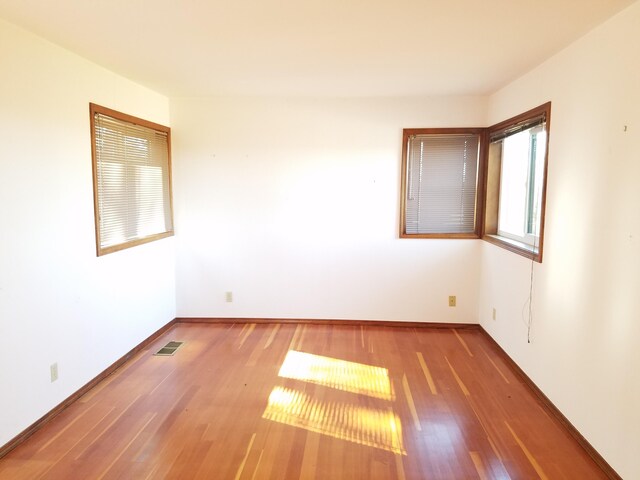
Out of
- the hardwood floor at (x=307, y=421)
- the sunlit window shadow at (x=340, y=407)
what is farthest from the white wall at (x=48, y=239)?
the sunlit window shadow at (x=340, y=407)

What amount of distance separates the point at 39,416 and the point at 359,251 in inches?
117

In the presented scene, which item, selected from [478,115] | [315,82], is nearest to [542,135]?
[478,115]

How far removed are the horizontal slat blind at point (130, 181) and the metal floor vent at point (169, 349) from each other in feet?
3.40

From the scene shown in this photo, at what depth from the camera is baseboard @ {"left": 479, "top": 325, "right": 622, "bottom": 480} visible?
7.02 feet

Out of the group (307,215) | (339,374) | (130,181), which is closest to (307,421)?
(339,374)

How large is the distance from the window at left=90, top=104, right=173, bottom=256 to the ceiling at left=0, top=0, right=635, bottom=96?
0.47 meters

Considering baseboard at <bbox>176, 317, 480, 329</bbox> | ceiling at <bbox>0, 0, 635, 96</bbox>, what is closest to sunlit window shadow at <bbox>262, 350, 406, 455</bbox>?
baseboard at <bbox>176, 317, 480, 329</bbox>

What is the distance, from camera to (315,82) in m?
3.56

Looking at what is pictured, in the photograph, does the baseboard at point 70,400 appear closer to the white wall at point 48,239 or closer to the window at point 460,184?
the white wall at point 48,239

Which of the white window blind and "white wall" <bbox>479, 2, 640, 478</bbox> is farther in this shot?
the white window blind

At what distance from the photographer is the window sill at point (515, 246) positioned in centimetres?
301

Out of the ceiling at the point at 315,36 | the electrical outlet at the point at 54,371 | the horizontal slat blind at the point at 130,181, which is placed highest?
the ceiling at the point at 315,36

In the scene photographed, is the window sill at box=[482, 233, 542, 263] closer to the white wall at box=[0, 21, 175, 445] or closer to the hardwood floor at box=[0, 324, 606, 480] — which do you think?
the hardwood floor at box=[0, 324, 606, 480]

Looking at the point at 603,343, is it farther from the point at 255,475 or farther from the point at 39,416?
the point at 39,416
